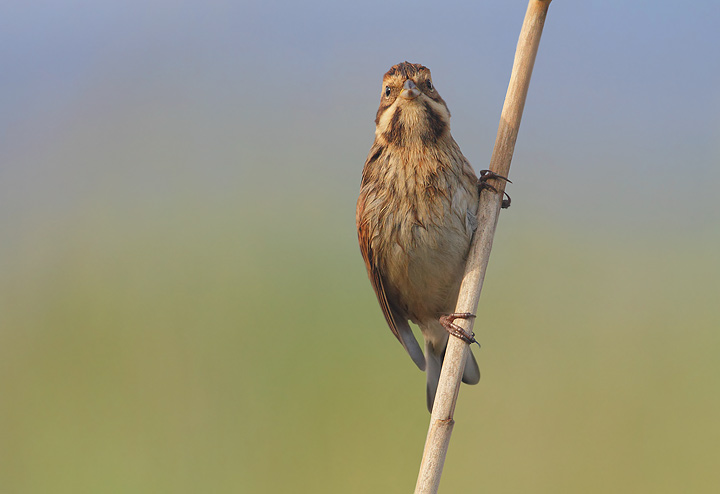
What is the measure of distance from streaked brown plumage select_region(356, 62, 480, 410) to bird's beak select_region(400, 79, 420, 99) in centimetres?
1

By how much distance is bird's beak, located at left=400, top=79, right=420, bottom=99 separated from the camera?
241 centimetres

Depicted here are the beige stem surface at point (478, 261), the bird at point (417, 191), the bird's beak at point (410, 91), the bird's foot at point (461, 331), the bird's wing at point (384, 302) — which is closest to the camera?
the beige stem surface at point (478, 261)

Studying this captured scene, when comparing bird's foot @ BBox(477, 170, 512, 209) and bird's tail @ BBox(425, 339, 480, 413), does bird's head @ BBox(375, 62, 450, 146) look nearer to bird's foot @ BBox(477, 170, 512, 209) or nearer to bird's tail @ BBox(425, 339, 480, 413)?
bird's foot @ BBox(477, 170, 512, 209)

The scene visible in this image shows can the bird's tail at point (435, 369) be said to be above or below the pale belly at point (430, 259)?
below

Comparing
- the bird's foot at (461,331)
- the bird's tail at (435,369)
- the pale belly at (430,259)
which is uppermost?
the pale belly at (430,259)

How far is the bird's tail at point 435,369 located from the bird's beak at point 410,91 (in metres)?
1.38

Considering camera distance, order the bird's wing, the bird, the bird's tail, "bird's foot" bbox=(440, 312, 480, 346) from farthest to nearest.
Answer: the bird's tail < the bird's wing < the bird < "bird's foot" bbox=(440, 312, 480, 346)

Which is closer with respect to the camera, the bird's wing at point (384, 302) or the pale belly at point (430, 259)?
the pale belly at point (430, 259)

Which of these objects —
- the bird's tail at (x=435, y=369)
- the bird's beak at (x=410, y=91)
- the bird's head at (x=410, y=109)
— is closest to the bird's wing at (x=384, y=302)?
the bird's tail at (x=435, y=369)

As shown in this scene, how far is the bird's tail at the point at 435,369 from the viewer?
3.15 meters

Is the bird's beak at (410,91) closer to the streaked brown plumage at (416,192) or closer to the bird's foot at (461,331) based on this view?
the streaked brown plumage at (416,192)

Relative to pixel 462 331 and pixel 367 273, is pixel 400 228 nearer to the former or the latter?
pixel 367 273

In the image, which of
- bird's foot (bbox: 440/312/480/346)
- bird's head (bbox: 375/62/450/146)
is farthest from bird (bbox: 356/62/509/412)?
bird's foot (bbox: 440/312/480/346)

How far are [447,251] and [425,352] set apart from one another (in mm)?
802
